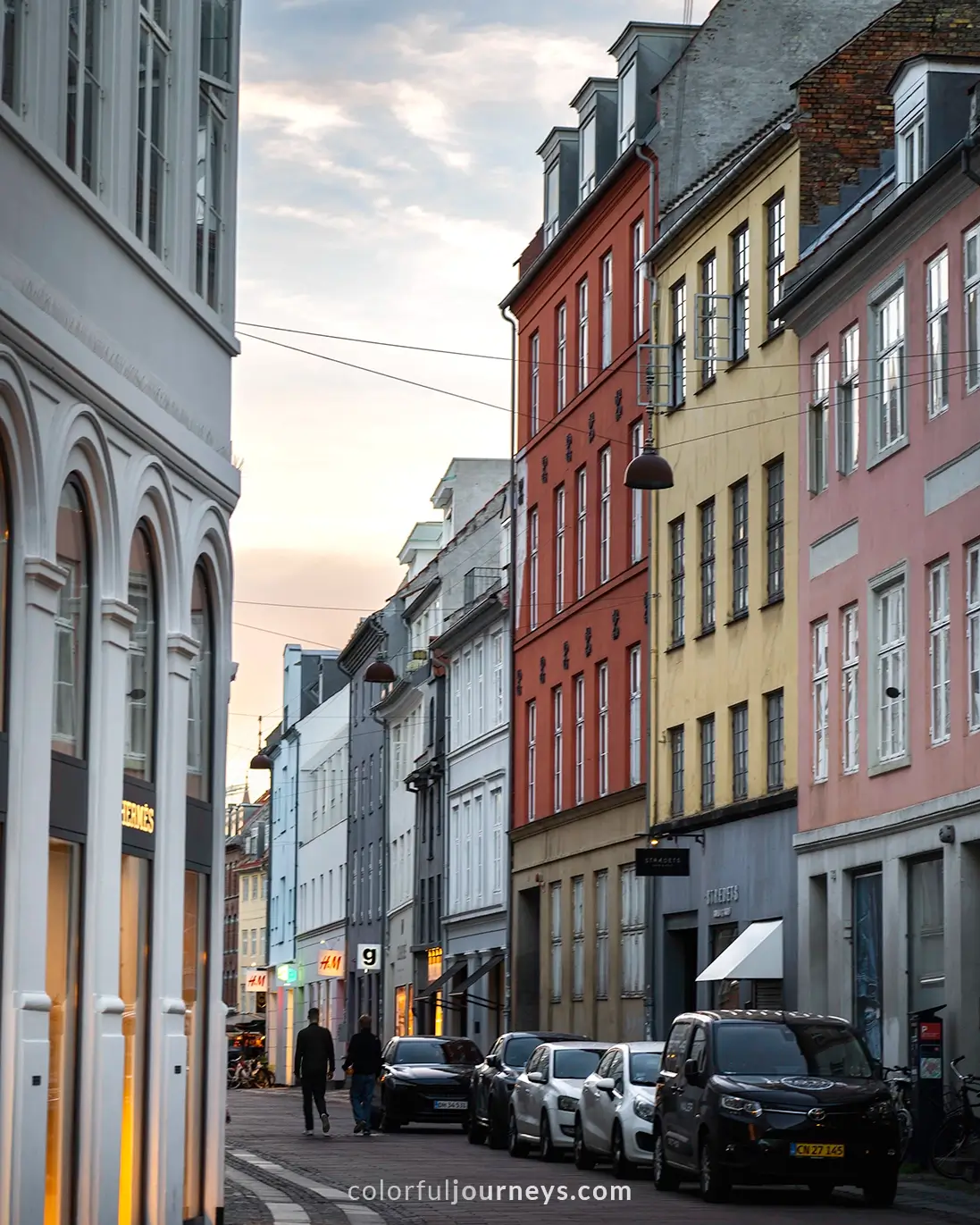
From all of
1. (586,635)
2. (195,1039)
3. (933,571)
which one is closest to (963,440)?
(933,571)

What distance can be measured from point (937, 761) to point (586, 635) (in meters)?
20.1

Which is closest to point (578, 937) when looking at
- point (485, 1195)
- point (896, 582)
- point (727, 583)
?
point (727, 583)

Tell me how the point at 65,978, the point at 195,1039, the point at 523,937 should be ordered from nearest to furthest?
the point at 65,978, the point at 195,1039, the point at 523,937

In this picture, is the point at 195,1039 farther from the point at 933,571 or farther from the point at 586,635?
the point at 586,635

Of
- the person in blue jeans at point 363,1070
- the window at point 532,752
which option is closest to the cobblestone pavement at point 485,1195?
the person in blue jeans at point 363,1070

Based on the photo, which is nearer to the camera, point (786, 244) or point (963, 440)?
point (963, 440)

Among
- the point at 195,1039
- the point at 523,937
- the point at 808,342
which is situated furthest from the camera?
the point at 523,937

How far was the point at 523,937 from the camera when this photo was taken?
54.7 metres

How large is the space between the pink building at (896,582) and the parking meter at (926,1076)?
2.40ft

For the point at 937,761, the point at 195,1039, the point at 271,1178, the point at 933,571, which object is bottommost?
the point at 271,1178

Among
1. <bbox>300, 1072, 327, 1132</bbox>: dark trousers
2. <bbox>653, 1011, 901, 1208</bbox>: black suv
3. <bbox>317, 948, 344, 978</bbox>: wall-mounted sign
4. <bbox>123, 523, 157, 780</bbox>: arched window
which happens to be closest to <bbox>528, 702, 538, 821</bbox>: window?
<bbox>300, 1072, 327, 1132</bbox>: dark trousers

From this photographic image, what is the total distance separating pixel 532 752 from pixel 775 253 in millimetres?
19440

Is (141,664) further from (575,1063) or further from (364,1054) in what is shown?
(364,1054)

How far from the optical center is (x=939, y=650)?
29656mm
